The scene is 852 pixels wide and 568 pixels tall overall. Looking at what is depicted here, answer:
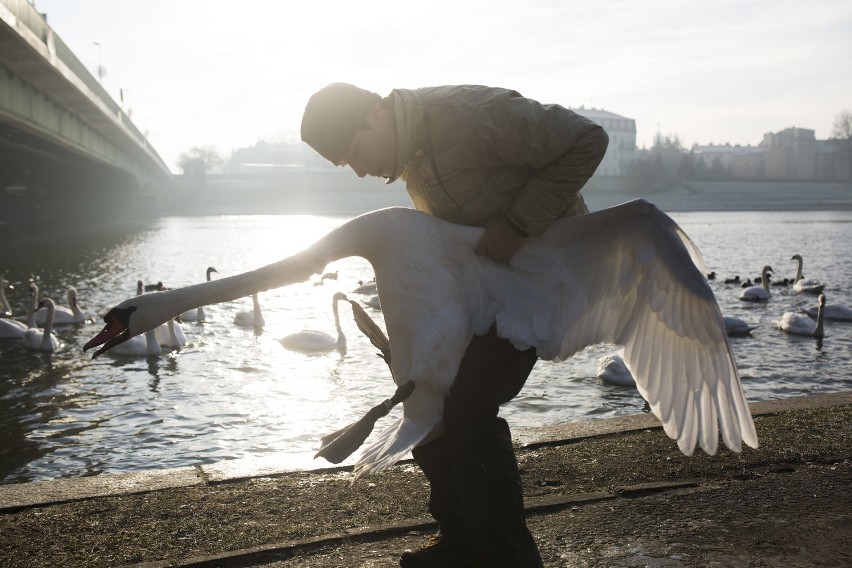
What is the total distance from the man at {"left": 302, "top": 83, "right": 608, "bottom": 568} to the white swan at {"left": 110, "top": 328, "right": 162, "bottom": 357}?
11.0 m

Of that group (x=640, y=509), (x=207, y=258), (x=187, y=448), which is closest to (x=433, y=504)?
(x=640, y=509)

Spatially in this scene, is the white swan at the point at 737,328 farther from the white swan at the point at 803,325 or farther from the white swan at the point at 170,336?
the white swan at the point at 170,336

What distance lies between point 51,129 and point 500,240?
23.5 m

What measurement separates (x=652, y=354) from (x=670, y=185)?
322 feet

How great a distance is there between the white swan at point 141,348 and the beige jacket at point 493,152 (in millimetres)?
10965

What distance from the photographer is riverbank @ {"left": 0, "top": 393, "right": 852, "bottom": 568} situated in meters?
3.80

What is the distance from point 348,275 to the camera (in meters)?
30.5

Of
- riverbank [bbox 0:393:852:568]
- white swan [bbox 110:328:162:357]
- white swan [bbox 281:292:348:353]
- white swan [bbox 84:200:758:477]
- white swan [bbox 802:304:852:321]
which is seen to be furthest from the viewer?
white swan [bbox 802:304:852:321]

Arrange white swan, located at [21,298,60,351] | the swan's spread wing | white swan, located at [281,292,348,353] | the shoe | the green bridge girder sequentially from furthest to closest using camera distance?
the green bridge girder < white swan, located at [281,292,348,353] < white swan, located at [21,298,60,351] < the shoe < the swan's spread wing

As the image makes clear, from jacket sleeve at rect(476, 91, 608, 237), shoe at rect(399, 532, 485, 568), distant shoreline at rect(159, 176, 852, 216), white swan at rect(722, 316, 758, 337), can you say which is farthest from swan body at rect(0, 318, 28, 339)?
distant shoreline at rect(159, 176, 852, 216)

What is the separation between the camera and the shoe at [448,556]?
11.6 feet

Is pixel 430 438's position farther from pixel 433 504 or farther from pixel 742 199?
pixel 742 199

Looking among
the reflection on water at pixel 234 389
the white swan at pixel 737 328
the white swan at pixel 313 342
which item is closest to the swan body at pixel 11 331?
the reflection on water at pixel 234 389

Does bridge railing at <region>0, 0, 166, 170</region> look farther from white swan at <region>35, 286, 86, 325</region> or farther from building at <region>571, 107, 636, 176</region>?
building at <region>571, 107, 636, 176</region>
